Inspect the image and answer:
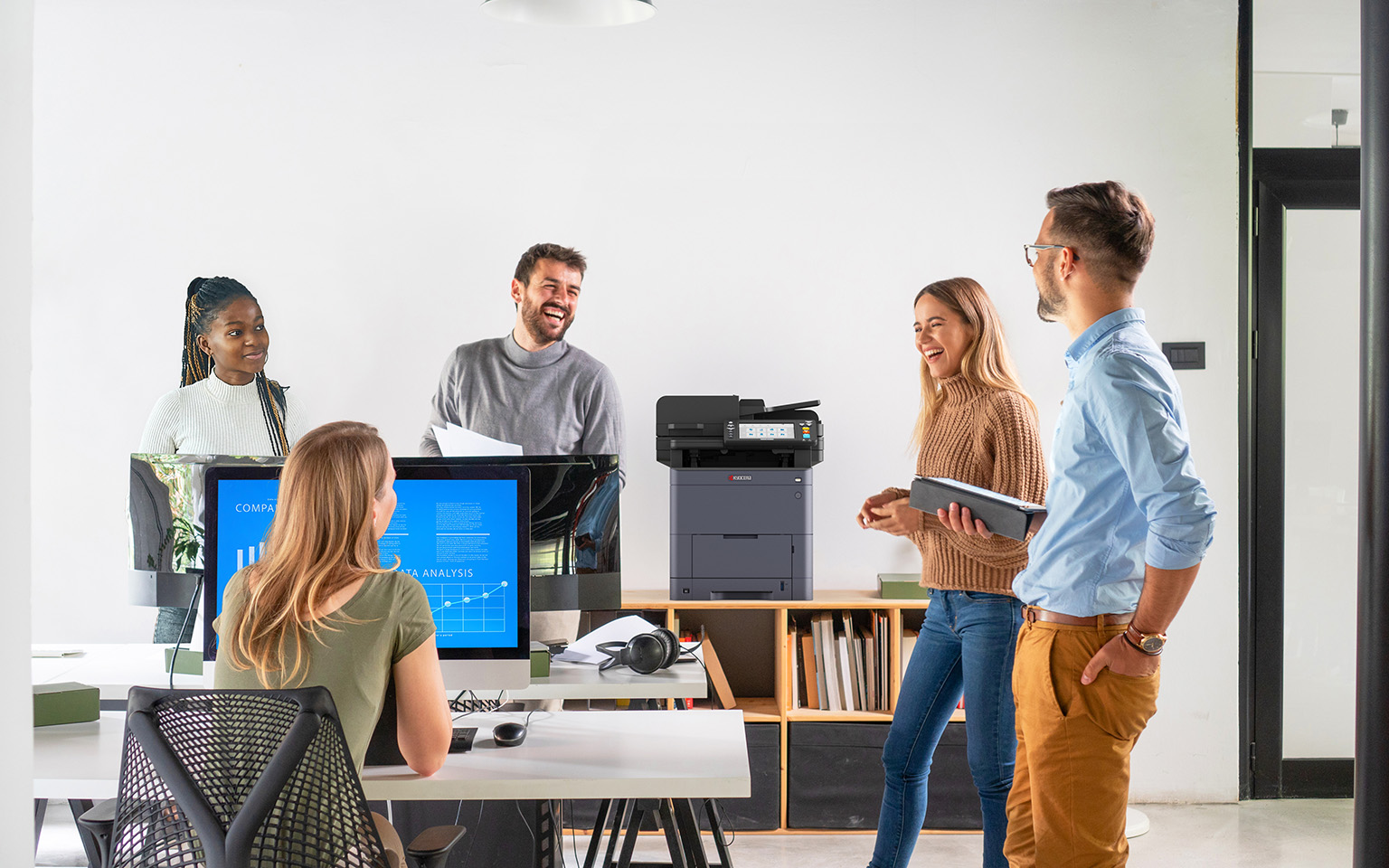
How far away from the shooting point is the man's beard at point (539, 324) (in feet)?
11.9

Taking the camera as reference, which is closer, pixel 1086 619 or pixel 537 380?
pixel 1086 619

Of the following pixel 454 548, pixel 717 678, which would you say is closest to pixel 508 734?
pixel 454 548

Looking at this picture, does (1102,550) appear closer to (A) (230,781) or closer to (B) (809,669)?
(A) (230,781)

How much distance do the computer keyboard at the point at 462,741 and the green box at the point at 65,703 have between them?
702mm

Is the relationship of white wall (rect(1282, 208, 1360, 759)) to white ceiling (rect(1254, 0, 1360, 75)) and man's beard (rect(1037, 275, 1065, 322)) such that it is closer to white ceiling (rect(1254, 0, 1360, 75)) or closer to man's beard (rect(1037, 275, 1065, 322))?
white ceiling (rect(1254, 0, 1360, 75))

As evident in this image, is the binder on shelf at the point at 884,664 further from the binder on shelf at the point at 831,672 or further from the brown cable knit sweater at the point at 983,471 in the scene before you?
the brown cable knit sweater at the point at 983,471

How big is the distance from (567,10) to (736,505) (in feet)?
5.01

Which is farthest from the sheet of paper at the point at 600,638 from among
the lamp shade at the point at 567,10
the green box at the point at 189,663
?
the lamp shade at the point at 567,10

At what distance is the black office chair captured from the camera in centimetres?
116

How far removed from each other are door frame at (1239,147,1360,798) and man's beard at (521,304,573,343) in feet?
8.07

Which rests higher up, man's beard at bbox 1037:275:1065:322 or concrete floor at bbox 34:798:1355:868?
man's beard at bbox 1037:275:1065:322

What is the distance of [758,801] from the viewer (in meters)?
3.23

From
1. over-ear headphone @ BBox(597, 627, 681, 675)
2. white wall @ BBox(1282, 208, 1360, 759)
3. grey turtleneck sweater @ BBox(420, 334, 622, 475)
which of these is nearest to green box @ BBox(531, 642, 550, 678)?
over-ear headphone @ BBox(597, 627, 681, 675)

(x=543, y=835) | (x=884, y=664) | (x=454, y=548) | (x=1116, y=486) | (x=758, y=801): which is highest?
(x=1116, y=486)
